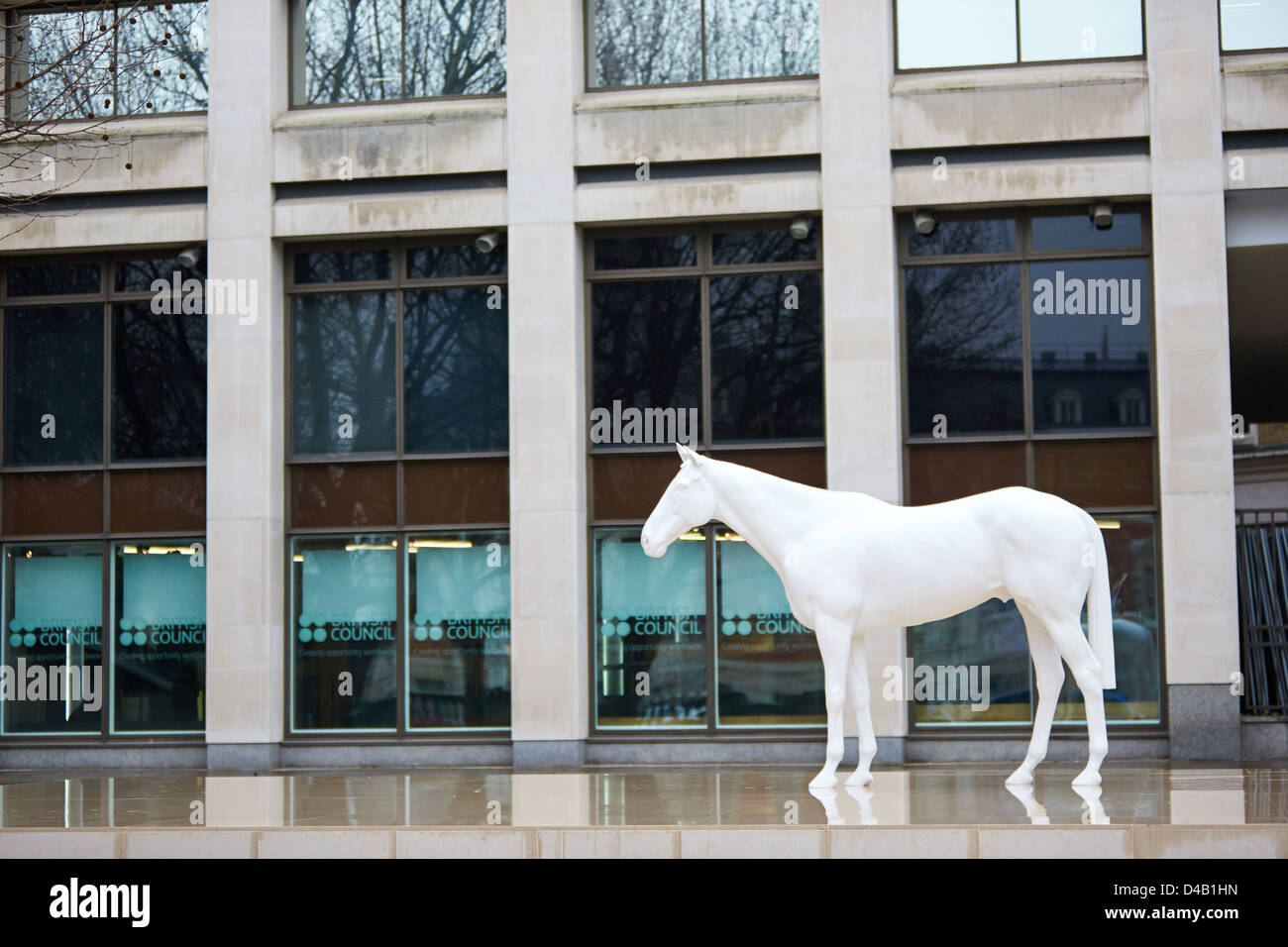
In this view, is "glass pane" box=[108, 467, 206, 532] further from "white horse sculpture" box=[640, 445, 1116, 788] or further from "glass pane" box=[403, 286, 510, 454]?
"white horse sculpture" box=[640, 445, 1116, 788]

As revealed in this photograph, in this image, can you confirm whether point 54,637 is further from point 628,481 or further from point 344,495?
point 628,481

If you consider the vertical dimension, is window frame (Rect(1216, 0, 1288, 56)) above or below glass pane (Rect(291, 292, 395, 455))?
above

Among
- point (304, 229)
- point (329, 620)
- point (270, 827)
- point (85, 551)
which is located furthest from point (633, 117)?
point (270, 827)

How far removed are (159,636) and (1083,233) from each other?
14.7 m

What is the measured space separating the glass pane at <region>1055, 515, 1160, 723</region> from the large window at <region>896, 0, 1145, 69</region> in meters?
6.63

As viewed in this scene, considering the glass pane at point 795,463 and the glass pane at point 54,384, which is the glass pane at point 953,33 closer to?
the glass pane at point 795,463

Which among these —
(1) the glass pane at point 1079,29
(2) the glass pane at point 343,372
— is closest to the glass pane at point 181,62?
(2) the glass pane at point 343,372

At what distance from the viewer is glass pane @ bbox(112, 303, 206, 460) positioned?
23188 millimetres

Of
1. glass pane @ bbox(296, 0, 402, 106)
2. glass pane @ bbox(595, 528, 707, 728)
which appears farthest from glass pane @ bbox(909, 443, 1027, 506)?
glass pane @ bbox(296, 0, 402, 106)

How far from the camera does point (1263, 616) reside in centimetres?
2142

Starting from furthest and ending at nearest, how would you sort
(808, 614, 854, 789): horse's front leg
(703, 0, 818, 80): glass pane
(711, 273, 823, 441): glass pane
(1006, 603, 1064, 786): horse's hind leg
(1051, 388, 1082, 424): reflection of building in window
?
(703, 0, 818, 80): glass pane → (711, 273, 823, 441): glass pane → (1051, 388, 1082, 424): reflection of building in window → (1006, 603, 1064, 786): horse's hind leg → (808, 614, 854, 789): horse's front leg

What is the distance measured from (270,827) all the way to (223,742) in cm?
941

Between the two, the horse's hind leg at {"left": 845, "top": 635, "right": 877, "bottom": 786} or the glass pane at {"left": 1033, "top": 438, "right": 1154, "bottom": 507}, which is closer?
the horse's hind leg at {"left": 845, "top": 635, "right": 877, "bottom": 786}

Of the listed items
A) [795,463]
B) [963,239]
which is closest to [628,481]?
[795,463]
